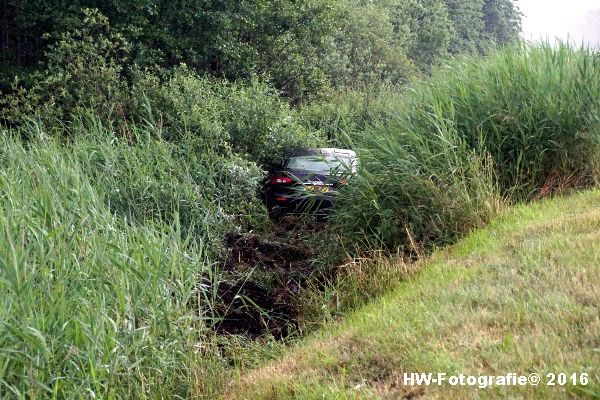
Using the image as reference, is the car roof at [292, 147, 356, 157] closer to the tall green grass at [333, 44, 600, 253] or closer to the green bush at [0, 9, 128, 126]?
the tall green grass at [333, 44, 600, 253]

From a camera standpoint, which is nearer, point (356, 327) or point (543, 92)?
point (356, 327)

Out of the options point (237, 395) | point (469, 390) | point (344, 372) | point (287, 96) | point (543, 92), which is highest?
point (543, 92)

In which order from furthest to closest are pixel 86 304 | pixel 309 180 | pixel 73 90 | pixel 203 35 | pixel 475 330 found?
pixel 203 35 → pixel 73 90 → pixel 309 180 → pixel 86 304 → pixel 475 330

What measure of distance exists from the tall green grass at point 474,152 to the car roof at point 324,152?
0.53 meters

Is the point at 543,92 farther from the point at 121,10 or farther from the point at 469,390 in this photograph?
the point at 121,10

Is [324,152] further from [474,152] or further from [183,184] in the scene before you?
[474,152]

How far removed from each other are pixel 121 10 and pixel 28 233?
50.4ft

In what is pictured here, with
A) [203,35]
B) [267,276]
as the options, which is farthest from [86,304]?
[203,35]

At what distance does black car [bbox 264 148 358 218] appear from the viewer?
9.20m

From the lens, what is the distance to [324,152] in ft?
38.4

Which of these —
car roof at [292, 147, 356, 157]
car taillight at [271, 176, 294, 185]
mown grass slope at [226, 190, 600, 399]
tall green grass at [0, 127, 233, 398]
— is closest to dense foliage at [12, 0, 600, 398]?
tall green grass at [0, 127, 233, 398]

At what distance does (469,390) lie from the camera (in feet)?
12.1

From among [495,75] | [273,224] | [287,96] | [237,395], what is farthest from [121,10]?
[237,395]

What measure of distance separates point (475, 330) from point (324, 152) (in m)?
7.55
